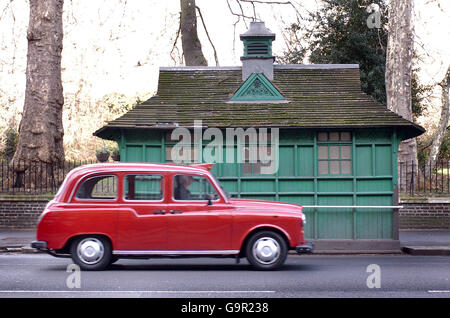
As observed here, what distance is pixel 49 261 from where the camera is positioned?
1316cm

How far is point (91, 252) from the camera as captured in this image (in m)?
10.9

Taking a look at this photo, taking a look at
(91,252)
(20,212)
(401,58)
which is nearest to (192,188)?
(91,252)

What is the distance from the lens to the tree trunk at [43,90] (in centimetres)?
A: 1983

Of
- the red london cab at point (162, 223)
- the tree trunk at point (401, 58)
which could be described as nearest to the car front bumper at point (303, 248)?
the red london cab at point (162, 223)

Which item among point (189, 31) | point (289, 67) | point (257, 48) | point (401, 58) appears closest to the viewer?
point (257, 48)

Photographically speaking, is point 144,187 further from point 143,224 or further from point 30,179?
point 30,179

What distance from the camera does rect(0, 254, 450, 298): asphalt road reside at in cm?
856

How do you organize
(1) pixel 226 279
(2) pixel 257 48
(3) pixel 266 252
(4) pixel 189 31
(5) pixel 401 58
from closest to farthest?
1. (1) pixel 226 279
2. (3) pixel 266 252
3. (2) pixel 257 48
4. (5) pixel 401 58
5. (4) pixel 189 31

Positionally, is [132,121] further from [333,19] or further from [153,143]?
[333,19]

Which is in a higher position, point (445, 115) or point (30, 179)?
point (445, 115)

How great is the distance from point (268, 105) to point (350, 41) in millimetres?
13033

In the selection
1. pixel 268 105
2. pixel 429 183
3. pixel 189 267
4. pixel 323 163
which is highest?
pixel 268 105

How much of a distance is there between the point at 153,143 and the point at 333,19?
15.8 meters
